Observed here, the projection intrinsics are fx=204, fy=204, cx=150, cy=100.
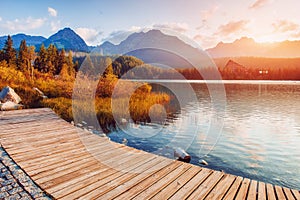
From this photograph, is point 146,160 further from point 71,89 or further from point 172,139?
point 71,89

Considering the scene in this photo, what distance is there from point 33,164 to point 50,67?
1154 inches

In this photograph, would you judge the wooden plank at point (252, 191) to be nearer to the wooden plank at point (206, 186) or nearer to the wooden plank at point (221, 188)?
the wooden plank at point (221, 188)

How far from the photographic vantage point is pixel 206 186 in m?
3.10

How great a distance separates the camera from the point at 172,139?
27.8 feet

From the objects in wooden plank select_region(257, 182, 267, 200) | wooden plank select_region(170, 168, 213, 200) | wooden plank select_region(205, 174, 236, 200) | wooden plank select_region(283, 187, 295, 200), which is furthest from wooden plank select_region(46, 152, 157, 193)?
wooden plank select_region(283, 187, 295, 200)

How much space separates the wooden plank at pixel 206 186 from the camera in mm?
2828

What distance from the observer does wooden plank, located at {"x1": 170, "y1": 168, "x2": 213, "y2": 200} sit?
9.23 ft

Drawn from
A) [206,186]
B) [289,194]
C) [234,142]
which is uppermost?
[206,186]

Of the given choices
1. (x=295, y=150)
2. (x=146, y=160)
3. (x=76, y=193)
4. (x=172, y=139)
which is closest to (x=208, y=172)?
(x=146, y=160)

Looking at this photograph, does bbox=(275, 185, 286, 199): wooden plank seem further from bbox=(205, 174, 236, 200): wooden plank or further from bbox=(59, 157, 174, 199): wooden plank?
bbox=(59, 157, 174, 199): wooden plank

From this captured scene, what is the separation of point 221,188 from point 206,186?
0.22m

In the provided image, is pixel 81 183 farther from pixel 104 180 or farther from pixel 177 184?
pixel 177 184

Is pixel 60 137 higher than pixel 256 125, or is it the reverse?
pixel 60 137

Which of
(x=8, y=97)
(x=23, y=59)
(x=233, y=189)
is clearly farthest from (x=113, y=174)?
(x=23, y=59)
